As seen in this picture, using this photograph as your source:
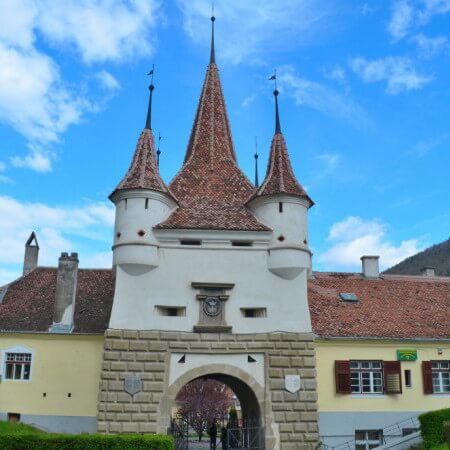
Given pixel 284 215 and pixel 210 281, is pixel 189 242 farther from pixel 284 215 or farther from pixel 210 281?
pixel 284 215

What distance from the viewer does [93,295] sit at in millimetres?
23938

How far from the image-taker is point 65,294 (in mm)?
22641

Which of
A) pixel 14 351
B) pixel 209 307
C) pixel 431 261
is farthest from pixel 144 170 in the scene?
pixel 431 261

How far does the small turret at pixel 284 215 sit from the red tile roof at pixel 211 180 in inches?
23.4

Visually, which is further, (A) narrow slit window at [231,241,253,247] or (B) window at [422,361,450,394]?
(B) window at [422,361,450,394]

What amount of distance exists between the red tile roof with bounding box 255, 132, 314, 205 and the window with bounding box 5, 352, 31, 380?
11114 millimetres

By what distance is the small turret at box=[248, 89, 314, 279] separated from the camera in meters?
22.0

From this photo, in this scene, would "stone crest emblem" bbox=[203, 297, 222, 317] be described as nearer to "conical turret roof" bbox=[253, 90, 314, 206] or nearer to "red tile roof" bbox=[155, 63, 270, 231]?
"red tile roof" bbox=[155, 63, 270, 231]

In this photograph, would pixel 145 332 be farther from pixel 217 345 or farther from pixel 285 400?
pixel 285 400

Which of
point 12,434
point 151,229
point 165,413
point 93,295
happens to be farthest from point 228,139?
point 12,434

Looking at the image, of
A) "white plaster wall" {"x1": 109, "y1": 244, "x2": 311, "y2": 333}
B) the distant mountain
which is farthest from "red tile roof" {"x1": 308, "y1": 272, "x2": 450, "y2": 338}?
the distant mountain

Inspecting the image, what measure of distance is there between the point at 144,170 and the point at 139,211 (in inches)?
74.3

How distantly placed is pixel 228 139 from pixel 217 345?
10.8 meters

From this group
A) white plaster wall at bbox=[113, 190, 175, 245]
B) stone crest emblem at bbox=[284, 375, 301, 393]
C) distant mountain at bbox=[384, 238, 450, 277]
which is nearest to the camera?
stone crest emblem at bbox=[284, 375, 301, 393]
